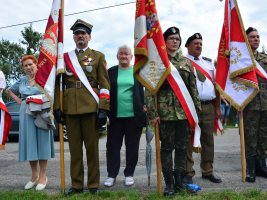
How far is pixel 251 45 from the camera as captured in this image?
5.95 m

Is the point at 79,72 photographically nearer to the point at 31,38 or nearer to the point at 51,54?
the point at 51,54

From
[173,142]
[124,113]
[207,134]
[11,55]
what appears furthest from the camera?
[11,55]

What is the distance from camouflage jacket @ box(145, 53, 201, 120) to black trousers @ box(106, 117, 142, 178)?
2.97ft

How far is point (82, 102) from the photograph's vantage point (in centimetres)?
489

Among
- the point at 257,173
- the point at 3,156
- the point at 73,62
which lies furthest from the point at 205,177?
the point at 3,156

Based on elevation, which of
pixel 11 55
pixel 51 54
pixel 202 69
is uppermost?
pixel 11 55

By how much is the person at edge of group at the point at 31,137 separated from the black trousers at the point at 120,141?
877mm

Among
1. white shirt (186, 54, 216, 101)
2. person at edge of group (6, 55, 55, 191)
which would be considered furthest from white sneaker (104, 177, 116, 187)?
white shirt (186, 54, 216, 101)

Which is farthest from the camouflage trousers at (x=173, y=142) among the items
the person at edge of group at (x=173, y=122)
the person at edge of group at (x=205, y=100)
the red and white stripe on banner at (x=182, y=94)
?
the person at edge of group at (x=205, y=100)

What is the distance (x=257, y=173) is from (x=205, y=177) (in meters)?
0.87

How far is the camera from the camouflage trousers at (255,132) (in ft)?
19.0

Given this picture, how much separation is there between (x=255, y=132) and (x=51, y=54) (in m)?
3.20

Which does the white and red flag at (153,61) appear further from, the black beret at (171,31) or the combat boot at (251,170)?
the combat boot at (251,170)

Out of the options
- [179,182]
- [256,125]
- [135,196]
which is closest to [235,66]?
[256,125]
